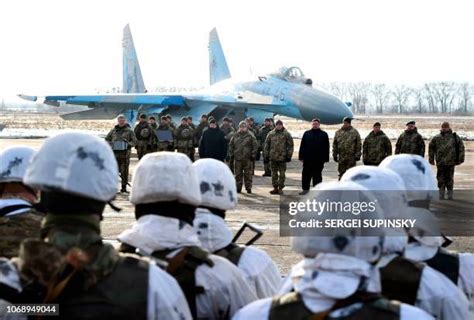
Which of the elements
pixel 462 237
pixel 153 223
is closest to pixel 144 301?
pixel 153 223

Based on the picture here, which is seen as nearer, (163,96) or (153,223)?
(153,223)

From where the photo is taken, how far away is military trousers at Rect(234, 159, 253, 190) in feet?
52.7

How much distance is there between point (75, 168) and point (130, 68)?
3814cm

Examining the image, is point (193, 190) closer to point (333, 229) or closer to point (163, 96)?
point (333, 229)

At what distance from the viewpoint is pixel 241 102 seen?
1047 inches

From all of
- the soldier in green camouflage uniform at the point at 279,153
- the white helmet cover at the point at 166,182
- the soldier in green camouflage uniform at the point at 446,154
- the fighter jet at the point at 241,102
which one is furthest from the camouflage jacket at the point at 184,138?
the white helmet cover at the point at 166,182

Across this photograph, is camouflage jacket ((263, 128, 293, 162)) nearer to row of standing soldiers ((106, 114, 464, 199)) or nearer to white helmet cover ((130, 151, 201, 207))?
row of standing soldiers ((106, 114, 464, 199))

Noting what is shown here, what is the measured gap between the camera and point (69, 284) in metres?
2.52

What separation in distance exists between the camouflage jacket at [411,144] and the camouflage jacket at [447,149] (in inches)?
8.5

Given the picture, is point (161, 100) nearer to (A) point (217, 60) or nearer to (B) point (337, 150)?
(A) point (217, 60)

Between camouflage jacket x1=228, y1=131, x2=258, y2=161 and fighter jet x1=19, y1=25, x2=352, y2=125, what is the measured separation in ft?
30.0

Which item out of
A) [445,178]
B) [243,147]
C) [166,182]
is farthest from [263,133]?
[166,182]

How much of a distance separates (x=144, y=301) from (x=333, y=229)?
0.67 meters

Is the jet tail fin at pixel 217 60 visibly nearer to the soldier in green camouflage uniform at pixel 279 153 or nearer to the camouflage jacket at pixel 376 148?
the soldier in green camouflage uniform at pixel 279 153
